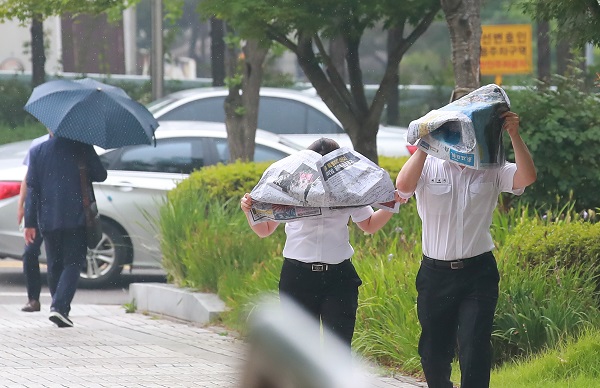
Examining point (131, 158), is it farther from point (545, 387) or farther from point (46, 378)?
point (545, 387)

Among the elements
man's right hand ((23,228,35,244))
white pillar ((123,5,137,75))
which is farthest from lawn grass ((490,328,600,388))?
white pillar ((123,5,137,75))

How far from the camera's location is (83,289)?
478 inches

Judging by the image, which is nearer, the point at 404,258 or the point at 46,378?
the point at 46,378

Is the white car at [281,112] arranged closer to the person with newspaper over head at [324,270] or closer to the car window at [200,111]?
the car window at [200,111]

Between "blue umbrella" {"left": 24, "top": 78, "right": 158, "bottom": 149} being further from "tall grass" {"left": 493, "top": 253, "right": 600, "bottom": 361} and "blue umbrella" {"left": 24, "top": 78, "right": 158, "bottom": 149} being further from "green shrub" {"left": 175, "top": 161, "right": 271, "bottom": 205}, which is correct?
"tall grass" {"left": 493, "top": 253, "right": 600, "bottom": 361}

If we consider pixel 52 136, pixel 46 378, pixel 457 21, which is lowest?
pixel 46 378

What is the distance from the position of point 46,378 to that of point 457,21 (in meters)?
4.01

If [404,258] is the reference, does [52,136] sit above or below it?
above

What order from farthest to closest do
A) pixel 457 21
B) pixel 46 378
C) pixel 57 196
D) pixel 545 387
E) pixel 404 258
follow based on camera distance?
pixel 57 196 < pixel 457 21 < pixel 404 258 < pixel 46 378 < pixel 545 387

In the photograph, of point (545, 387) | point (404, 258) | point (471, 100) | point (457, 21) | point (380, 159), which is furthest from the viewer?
point (380, 159)

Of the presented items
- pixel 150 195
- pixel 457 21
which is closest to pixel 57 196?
pixel 150 195

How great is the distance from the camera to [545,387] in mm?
6188

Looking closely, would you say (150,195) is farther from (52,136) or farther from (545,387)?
(545,387)

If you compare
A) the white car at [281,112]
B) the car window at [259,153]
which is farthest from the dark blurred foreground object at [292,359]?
the white car at [281,112]
